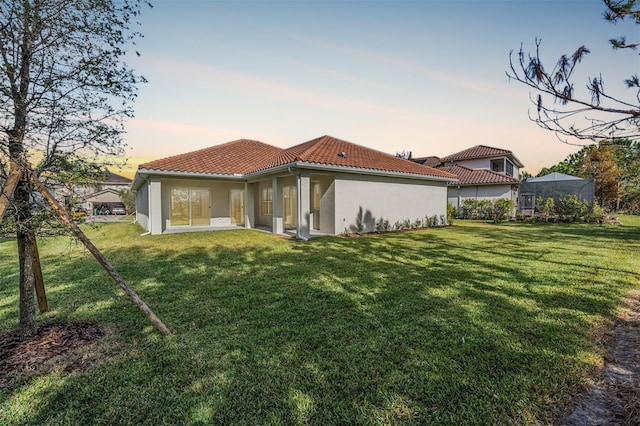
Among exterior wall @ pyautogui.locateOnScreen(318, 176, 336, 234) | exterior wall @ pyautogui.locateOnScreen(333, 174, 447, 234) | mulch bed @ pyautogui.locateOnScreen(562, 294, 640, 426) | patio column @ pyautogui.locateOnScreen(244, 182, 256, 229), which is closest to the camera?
mulch bed @ pyautogui.locateOnScreen(562, 294, 640, 426)

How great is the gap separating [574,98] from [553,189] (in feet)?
91.7

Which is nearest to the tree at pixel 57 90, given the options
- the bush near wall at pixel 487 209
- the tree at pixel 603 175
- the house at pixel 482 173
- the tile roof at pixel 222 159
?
the tile roof at pixel 222 159

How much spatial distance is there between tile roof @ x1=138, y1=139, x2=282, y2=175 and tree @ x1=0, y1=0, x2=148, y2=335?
434 inches

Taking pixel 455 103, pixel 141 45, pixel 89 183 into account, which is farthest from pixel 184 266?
pixel 455 103

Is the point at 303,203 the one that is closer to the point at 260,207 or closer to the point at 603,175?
the point at 260,207

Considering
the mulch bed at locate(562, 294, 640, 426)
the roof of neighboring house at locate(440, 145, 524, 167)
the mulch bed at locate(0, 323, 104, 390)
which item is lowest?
the mulch bed at locate(562, 294, 640, 426)

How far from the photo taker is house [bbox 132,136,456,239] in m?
13.5

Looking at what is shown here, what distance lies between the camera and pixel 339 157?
47.7 feet

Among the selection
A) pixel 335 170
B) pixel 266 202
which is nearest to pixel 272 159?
pixel 266 202

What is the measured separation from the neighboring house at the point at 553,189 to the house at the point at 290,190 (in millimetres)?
12992

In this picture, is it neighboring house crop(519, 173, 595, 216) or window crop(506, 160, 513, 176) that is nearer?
neighboring house crop(519, 173, 595, 216)

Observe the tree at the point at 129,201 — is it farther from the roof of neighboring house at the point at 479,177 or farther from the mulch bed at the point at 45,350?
the roof of neighboring house at the point at 479,177

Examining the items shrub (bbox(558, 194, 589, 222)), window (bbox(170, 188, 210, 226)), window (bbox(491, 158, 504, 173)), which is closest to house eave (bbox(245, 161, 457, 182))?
window (bbox(170, 188, 210, 226))

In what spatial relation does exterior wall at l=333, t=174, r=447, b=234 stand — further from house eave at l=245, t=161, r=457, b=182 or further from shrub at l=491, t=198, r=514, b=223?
shrub at l=491, t=198, r=514, b=223
